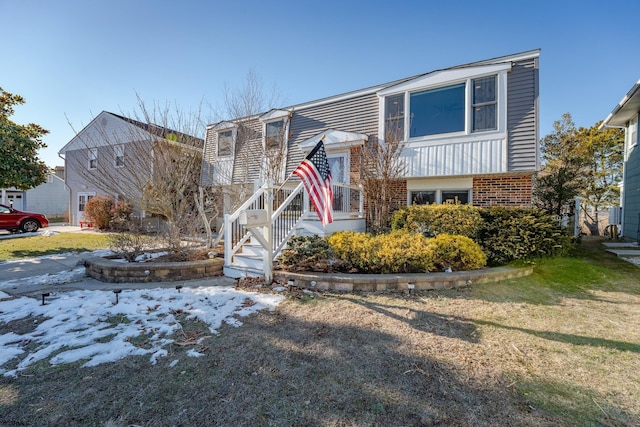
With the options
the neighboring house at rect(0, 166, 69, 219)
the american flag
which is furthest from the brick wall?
the neighboring house at rect(0, 166, 69, 219)

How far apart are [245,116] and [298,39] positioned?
10.0ft

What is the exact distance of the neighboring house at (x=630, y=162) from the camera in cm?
864

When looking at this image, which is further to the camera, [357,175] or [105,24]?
[357,175]

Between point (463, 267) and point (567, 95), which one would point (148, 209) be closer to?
point (463, 267)

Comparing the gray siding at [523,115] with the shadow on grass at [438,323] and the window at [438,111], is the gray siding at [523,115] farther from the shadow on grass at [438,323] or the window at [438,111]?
the shadow on grass at [438,323]

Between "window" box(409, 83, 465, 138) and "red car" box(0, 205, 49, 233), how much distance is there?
60.3 feet

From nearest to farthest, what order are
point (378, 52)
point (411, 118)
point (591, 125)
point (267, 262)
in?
point (267, 262) → point (411, 118) → point (378, 52) → point (591, 125)

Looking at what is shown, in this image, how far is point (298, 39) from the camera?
872 cm

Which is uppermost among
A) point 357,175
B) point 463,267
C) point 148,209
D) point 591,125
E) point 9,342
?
point 591,125

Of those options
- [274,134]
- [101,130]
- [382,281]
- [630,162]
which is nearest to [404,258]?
[382,281]

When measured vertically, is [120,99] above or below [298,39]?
below

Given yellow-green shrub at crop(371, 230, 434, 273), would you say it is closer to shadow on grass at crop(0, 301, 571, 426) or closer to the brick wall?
shadow on grass at crop(0, 301, 571, 426)

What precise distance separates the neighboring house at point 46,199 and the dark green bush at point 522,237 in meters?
30.5

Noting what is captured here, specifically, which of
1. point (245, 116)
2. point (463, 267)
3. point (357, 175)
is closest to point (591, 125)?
point (357, 175)
